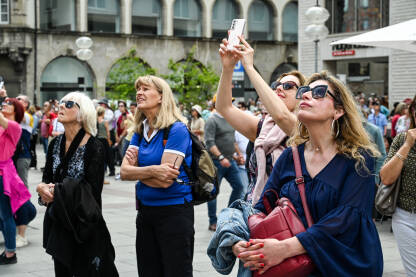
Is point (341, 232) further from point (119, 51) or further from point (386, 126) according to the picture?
point (119, 51)

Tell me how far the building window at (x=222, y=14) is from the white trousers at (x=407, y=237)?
42.7 metres

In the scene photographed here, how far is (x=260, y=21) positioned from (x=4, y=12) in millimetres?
18288

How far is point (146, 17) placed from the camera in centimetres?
4494

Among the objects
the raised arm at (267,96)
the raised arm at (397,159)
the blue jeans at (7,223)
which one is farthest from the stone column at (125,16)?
the raised arm at (267,96)

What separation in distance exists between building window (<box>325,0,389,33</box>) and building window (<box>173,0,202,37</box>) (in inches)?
628

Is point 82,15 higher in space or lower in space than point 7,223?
higher

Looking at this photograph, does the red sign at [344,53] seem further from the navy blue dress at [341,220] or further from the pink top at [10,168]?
the navy blue dress at [341,220]

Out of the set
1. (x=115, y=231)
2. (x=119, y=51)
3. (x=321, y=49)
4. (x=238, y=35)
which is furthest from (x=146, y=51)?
(x=238, y=35)

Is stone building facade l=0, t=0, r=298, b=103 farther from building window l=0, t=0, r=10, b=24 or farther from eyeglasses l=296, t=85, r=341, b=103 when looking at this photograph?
eyeglasses l=296, t=85, r=341, b=103

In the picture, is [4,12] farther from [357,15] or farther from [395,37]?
[395,37]

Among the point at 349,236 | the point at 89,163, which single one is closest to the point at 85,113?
the point at 89,163

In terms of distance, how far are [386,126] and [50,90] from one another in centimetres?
2605

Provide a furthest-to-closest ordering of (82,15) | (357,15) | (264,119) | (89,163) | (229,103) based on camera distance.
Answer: (82,15)
(357,15)
(89,163)
(264,119)
(229,103)

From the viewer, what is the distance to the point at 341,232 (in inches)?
132
